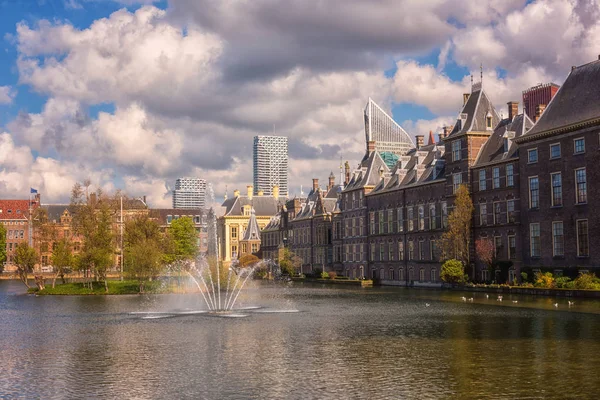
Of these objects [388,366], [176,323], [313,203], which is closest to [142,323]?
[176,323]

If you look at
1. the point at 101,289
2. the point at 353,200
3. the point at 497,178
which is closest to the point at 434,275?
the point at 497,178

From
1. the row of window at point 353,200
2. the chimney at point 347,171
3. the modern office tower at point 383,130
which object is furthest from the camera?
the modern office tower at point 383,130

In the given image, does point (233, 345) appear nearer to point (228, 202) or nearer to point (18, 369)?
point (18, 369)

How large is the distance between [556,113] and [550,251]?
12.0m

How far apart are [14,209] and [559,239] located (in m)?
143

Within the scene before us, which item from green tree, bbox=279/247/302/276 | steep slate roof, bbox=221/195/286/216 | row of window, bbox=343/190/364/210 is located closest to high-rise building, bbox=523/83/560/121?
row of window, bbox=343/190/364/210

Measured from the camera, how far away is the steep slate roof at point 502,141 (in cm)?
6856

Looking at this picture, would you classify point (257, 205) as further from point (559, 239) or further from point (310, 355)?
point (310, 355)

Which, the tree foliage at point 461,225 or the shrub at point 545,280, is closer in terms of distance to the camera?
the shrub at point 545,280

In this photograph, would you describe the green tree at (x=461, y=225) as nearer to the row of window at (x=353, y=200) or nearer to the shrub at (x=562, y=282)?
the shrub at (x=562, y=282)

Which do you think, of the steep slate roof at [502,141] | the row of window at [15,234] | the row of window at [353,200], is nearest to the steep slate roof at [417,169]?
the row of window at [353,200]

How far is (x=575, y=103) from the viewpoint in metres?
60.5

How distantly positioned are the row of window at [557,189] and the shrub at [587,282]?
276 inches

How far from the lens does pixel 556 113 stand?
6234cm
